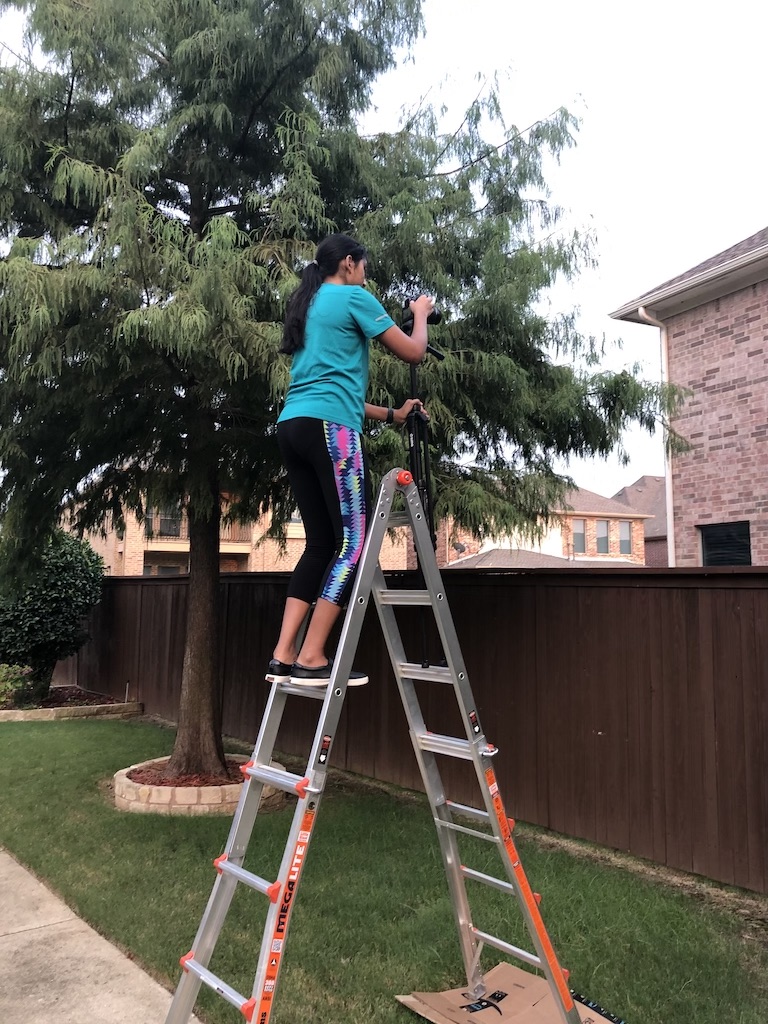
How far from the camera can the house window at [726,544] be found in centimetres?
986

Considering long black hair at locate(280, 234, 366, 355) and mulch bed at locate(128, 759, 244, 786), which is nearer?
long black hair at locate(280, 234, 366, 355)

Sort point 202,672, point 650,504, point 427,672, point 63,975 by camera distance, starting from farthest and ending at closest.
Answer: point 650,504, point 202,672, point 63,975, point 427,672

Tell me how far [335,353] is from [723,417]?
8.54 meters

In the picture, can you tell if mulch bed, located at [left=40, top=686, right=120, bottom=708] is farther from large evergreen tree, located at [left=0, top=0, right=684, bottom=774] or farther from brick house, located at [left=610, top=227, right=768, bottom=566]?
brick house, located at [left=610, top=227, right=768, bottom=566]

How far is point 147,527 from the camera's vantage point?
7.27 meters

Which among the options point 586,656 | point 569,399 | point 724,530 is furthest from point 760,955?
point 724,530

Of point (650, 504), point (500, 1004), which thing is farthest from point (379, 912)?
point (650, 504)

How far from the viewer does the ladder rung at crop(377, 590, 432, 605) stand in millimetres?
2916

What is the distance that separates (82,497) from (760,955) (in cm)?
562

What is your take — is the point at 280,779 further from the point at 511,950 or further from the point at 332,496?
the point at 511,950

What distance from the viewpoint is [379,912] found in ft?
13.7

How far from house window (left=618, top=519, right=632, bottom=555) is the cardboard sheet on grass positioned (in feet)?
104

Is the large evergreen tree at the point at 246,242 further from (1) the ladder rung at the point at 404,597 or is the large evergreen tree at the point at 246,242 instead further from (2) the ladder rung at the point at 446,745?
(2) the ladder rung at the point at 446,745

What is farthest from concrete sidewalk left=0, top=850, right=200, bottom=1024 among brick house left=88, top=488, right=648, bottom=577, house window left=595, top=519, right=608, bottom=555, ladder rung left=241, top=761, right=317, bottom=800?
house window left=595, top=519, right=608, bottom=555
